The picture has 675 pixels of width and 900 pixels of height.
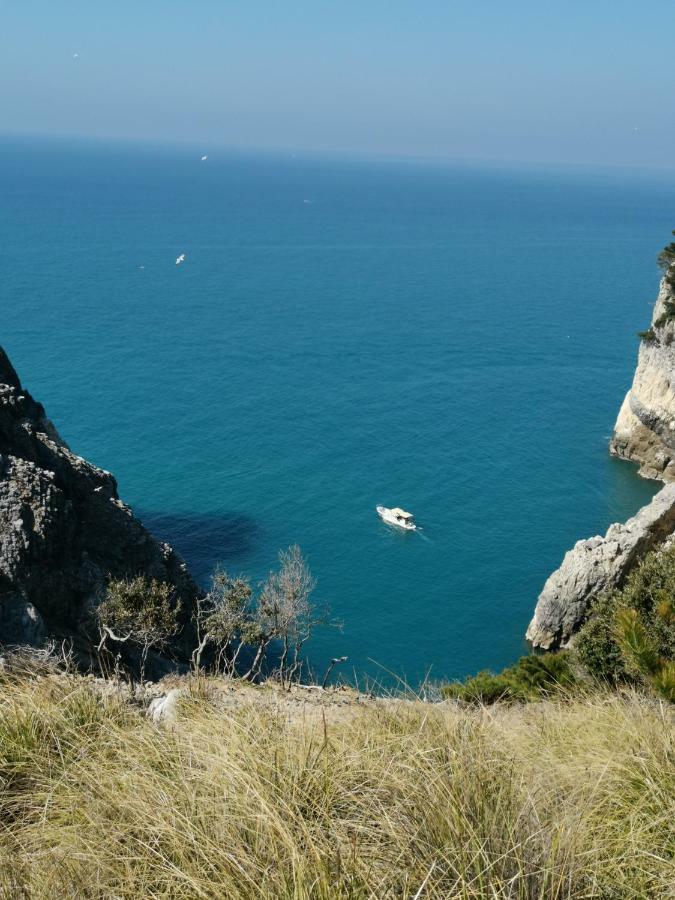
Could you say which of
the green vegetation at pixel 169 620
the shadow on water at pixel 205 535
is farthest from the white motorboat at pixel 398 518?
the green vegetation at pixel 169 620

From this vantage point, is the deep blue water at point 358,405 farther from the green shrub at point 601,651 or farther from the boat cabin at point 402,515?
the green shrub at point 601,651

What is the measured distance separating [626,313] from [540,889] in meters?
116

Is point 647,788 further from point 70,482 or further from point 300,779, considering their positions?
point 70,482

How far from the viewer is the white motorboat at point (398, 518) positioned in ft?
174

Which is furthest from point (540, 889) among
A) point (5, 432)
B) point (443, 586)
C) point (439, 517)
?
point (439, 517)

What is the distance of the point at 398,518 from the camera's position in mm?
53531

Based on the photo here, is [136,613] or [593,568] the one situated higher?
[593,568]

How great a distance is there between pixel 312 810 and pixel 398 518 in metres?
47.4

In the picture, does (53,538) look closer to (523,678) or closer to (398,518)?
(523,678)

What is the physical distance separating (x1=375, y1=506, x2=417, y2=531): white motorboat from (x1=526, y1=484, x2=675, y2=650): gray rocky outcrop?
41.8 ft

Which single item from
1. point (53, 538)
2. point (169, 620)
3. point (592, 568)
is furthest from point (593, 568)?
point (53, 538)

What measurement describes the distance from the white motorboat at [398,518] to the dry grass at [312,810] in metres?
44.6

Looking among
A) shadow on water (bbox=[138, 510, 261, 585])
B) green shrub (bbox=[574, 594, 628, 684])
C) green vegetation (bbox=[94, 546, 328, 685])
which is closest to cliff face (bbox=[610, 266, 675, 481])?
shadow on water (bbox=[138, 510, 261, 585])

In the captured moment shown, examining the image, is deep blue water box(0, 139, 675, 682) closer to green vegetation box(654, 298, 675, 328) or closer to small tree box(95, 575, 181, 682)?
green vegetation box(654, 298, 675, 328)
